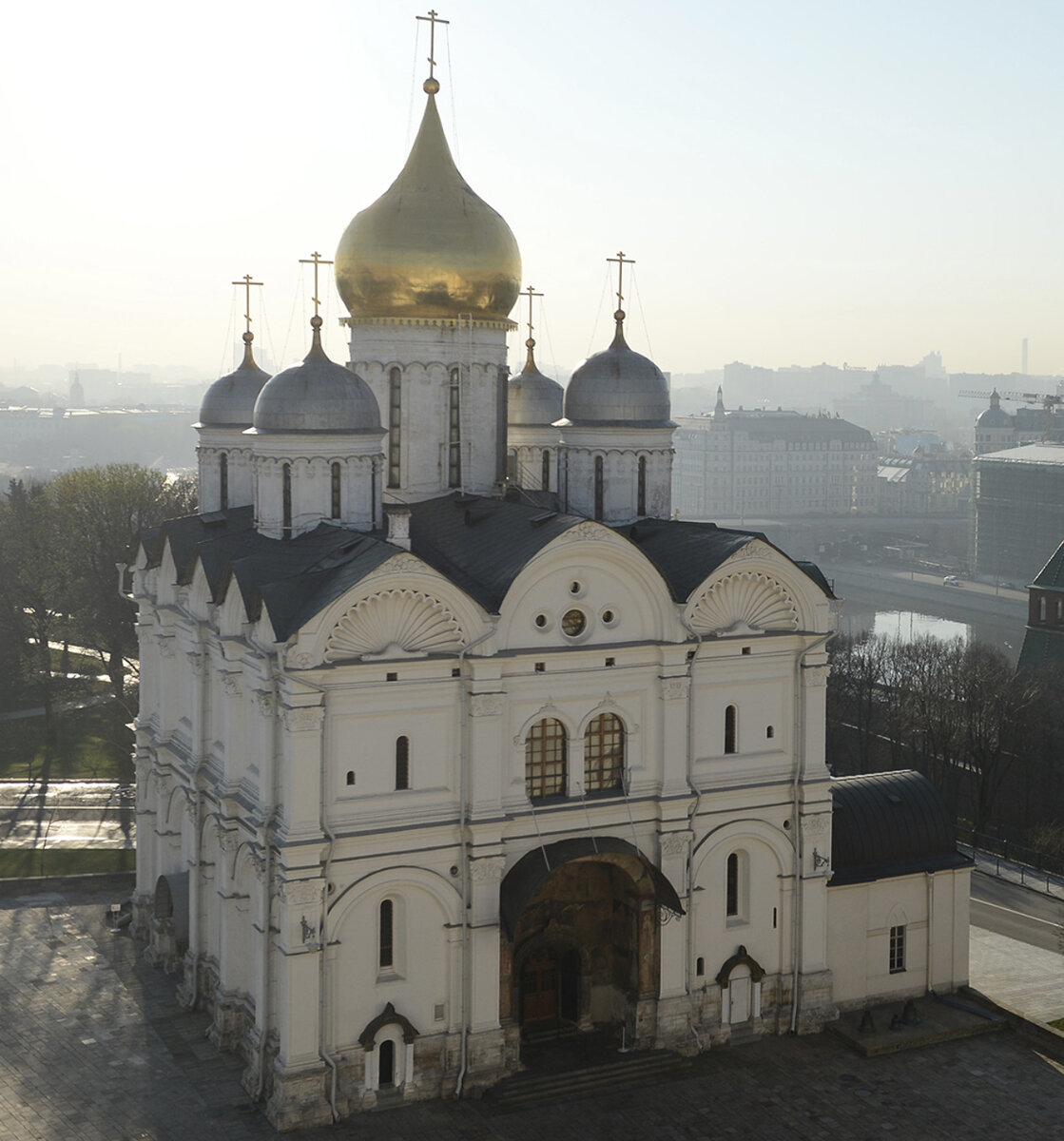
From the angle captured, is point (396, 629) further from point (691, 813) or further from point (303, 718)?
point (691, 813)

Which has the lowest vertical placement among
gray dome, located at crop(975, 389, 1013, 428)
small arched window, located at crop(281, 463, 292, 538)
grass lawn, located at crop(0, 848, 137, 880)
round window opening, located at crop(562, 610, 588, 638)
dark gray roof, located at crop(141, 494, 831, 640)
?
grass lawn, located at crop(0, 848, 137, 880)

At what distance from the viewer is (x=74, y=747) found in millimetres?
50688

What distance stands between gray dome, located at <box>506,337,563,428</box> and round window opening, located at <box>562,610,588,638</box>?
11032mm

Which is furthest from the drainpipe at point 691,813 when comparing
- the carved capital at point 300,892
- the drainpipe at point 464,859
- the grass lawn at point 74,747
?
the grass lawn at point 74,747

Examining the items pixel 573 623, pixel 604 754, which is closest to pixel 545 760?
pixel 604 754

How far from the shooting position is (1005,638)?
3497 inches

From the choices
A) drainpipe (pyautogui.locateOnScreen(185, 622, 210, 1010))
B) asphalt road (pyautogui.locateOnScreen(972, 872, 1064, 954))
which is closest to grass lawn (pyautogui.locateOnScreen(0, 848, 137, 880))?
drainpipe (pyautogui.locateOnScreen(185, 622, 210, 1010))

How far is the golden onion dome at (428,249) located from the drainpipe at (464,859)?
396 inches

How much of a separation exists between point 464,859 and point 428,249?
13575 mm

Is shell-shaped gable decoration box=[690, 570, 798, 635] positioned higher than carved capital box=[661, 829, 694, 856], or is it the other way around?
shell-shaped gable decoration box=[690, 570, 798, 635]

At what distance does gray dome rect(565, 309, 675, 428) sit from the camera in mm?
33594

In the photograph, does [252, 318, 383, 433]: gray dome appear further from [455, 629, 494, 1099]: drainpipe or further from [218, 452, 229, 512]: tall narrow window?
[455, 629, 494, 1099]: drainpipe

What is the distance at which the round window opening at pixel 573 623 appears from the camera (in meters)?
26.8

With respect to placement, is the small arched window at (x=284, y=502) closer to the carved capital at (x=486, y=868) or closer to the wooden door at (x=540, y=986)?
the carved capital at (x=486, y=868)
